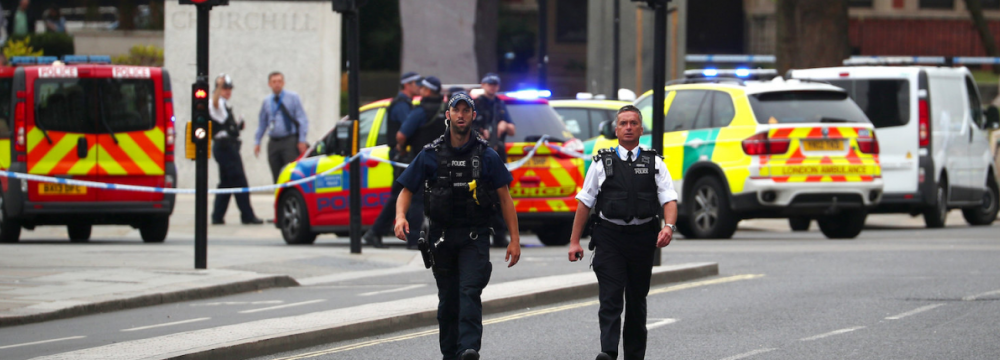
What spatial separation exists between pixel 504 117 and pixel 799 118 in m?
3.20

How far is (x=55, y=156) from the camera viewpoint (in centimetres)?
1559

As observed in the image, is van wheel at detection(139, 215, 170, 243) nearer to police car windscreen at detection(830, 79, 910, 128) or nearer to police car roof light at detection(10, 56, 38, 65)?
police car roof light at detection(10, 56, 38, 65)

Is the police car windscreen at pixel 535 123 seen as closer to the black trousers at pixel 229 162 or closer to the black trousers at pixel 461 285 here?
the black trousers at pixel 229 162

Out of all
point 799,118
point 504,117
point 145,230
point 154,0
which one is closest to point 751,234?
point 799,118

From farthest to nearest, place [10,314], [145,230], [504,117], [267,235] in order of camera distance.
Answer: [267,235]
[145,230]
[504,117]
[10,314]

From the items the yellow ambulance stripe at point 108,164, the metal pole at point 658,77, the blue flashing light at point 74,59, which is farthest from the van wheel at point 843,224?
the blue flashing light at point 74,59

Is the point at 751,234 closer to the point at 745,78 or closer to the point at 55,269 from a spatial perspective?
the point at 745,78

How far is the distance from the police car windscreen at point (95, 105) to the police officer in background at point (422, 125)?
126 inches

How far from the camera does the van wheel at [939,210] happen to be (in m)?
18.6

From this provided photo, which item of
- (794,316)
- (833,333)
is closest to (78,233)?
(794,316)

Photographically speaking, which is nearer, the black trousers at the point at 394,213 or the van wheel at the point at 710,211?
the black trousers at the point at 394,213

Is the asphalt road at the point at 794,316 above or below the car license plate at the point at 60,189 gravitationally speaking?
below

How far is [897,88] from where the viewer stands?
59.6ft

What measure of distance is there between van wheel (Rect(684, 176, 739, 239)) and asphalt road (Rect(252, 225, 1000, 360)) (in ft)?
5.54
